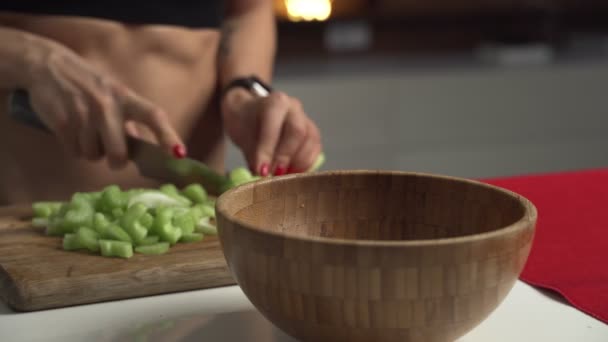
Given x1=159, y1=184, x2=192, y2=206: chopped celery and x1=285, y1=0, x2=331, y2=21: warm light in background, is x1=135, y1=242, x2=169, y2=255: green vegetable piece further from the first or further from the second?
x1=285, y1=0, x2=331, y2=21: warm light in background

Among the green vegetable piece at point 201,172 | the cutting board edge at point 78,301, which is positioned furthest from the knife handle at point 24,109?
the cutting board edge at point 78,301

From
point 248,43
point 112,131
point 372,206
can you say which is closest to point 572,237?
point 372,206

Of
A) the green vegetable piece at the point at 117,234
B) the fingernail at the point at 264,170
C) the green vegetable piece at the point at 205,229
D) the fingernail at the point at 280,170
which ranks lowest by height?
the fingernail at the point at 280,170

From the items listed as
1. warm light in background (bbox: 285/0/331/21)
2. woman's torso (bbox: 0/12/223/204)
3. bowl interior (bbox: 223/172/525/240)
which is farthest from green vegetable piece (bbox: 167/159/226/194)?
warm light in background (bbox: 285/0/331/21)

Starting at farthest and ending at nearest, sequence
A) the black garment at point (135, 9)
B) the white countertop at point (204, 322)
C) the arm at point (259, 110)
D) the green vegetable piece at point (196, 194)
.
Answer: the black garment at point (135, 9)
the arm at point (259, 110)
the green vegetable piece at point (196, 194)
the white countertop at point (204, 322)

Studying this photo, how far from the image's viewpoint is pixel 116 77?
4.81ft

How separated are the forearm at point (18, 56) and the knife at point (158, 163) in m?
0.03

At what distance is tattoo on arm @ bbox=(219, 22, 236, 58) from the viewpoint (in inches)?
62.5

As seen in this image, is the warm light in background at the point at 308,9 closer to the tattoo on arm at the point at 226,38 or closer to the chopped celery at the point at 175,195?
the tattoo on arm at the point at 226,38

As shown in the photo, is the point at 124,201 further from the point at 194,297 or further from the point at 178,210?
the point at 194,297

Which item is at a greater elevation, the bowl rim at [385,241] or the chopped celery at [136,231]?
the bowl rim at [385,241]

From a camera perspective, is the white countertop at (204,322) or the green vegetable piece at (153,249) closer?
the white countertop at (204,322)

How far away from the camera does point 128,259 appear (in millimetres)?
837

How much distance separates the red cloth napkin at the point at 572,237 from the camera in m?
0.76
